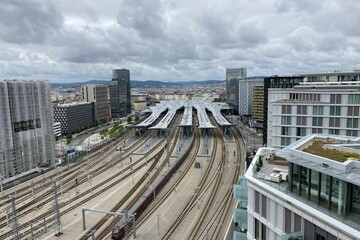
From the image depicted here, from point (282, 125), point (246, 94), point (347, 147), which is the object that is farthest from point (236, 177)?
point (246, 94)

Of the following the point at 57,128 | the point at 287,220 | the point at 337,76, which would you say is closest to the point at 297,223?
the point at 287,220

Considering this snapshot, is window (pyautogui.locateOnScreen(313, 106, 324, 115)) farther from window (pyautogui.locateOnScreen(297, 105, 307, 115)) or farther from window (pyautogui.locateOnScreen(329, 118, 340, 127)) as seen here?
window (pyautogui.locateOnScreen(329, 118, 340, 127))

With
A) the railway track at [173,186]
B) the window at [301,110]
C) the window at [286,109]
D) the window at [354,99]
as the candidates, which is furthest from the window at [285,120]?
the railway track at [173,186]

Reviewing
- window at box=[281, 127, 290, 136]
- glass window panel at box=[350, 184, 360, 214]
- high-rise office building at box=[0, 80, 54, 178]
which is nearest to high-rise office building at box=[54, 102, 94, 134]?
high-rise office building at box=[0, 80, 54, 178]

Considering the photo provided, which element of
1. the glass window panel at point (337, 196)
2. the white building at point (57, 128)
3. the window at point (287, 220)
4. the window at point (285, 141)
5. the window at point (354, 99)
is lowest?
the white building at point (57, 128)

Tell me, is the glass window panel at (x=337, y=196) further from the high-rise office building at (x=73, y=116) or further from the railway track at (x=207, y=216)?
the high-rise office building at (x=73, y=116)

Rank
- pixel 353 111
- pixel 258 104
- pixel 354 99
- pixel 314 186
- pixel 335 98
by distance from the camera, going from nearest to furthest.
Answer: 1. pixel 314 186
2. pixel 354 99
3. pixel 353 111
4. pixel 335 98
5. pixel 258 104

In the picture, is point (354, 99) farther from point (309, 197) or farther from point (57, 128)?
point (57, 128)
